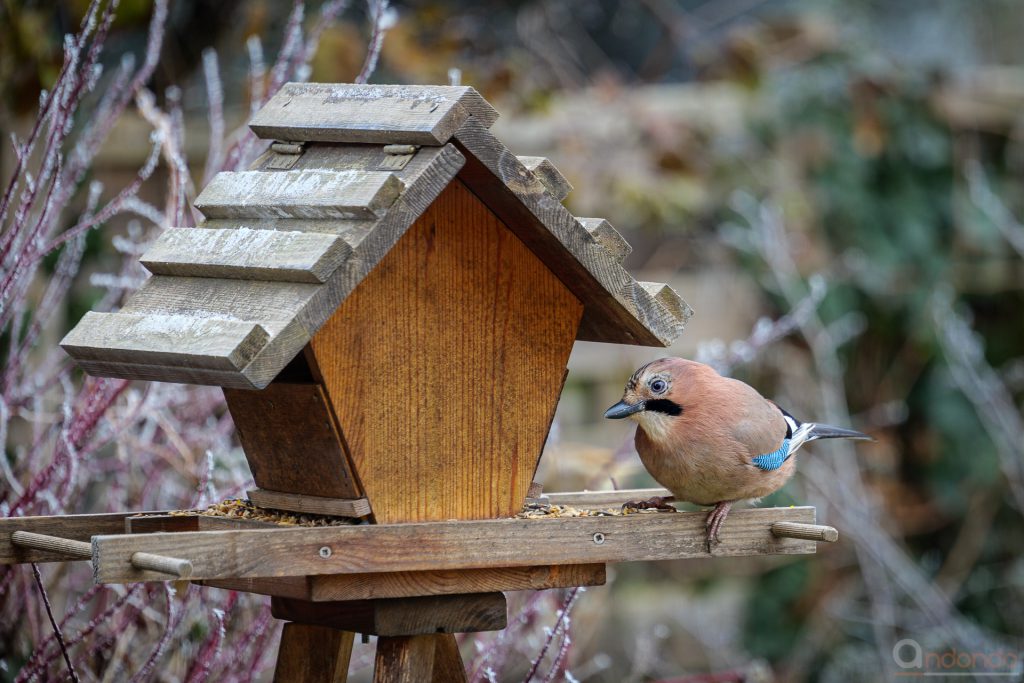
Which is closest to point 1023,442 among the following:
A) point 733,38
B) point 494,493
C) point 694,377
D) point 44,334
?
point 733,38

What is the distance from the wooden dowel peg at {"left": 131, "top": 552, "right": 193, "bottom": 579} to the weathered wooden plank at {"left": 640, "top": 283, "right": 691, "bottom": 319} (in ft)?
3.64

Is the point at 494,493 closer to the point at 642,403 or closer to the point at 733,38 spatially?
the point at 642,403

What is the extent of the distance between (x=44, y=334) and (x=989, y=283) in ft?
17.8

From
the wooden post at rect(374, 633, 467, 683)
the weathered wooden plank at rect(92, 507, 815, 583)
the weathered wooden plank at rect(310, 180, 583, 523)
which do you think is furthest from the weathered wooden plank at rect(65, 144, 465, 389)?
the wooden post at rect(374, 633, 467, 683)

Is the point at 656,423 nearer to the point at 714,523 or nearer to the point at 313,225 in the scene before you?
the point at 714,523

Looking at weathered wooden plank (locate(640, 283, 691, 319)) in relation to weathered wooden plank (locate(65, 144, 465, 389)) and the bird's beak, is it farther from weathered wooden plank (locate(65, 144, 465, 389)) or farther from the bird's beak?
weathered wooden plank (locate(65, 144, 465, 389))

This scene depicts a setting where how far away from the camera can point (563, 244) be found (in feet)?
7.97

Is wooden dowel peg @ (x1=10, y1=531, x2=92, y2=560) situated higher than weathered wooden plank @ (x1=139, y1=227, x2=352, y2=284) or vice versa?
weathered wooden plank @ (x1=139, y1=227, x2=352, y2=284)

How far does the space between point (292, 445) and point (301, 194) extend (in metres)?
0.48

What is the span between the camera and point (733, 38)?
5.42 metres

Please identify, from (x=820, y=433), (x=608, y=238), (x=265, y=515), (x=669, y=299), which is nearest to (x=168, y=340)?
(x=265, y=515)

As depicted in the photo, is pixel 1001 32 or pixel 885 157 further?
pixel 1001 32

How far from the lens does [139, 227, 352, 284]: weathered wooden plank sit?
2111 millimetres

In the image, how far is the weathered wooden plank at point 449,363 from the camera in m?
2.35
